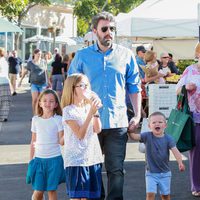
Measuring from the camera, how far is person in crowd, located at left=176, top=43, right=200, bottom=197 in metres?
7.84

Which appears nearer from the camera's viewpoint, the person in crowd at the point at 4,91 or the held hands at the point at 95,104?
the held hands at the point at 95,104

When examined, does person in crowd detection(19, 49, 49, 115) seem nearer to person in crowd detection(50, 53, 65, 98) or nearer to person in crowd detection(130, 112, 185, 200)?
person in crowd detection(50, 53, 65, 98)

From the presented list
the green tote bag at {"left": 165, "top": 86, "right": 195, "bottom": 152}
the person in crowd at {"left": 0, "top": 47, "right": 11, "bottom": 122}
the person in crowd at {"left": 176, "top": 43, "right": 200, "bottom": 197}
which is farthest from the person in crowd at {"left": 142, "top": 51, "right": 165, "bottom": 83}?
the green tote bag at {"left": 165, "top": 86, "right": 195, "bottom": 152}

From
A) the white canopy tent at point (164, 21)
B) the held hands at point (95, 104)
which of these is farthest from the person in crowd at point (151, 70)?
the held hands at point (95, 104)

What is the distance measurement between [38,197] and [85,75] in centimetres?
137

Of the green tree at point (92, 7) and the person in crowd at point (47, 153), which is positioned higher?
the green tree at point (92, 7)

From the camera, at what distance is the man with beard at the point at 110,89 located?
20.7 ft

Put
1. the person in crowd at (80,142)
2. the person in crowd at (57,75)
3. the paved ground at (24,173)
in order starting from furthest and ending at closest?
the person in crowd at (57,75)
the paved ground at (24,173)
the person in crowd at (80,142)

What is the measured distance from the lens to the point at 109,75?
20.8 feet

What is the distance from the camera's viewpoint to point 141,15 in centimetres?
1612

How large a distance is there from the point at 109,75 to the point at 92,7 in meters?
55.8

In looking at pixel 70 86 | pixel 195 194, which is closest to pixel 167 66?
pixel 195 194

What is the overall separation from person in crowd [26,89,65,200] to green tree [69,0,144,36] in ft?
169

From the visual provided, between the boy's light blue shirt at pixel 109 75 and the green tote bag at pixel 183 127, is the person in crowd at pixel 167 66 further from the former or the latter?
the boy's light blue shirt at pixel 109 75
